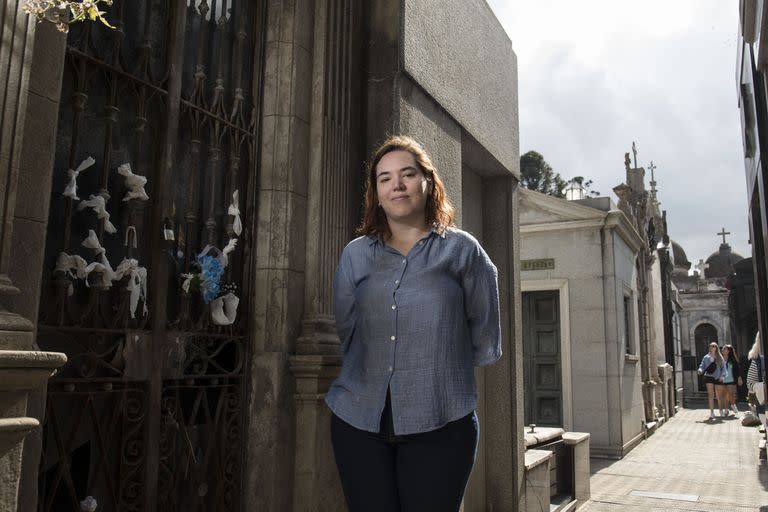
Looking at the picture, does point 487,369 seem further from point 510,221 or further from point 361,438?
point 361,438

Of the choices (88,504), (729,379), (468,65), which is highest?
(468,65)

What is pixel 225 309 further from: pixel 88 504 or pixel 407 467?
pixel 407 467

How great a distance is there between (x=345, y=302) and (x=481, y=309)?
1.51 feet

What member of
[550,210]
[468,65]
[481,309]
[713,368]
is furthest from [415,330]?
[713,368]

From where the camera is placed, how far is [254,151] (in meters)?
3.40

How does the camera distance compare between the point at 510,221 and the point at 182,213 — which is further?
the point at 510,221

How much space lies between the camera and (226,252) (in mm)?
3170

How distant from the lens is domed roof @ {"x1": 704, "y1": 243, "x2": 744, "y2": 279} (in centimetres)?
5209

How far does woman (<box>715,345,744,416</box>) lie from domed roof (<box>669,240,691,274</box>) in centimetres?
3591

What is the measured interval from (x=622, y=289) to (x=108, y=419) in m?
12.1

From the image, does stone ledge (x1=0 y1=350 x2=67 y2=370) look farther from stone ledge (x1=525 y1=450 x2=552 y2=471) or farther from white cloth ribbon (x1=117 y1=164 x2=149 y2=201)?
stone ledge (x1=525 y1=450 x2=552 y2=471)

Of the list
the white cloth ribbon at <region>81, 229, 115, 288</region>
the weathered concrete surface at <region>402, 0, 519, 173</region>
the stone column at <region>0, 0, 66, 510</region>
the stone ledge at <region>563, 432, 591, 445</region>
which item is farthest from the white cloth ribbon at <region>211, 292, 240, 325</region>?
the stone ledge at <region>563, 432, 591, 445</region>

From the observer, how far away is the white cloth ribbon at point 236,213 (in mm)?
3232

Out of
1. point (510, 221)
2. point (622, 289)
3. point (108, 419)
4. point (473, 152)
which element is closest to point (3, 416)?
point (108, 419)
